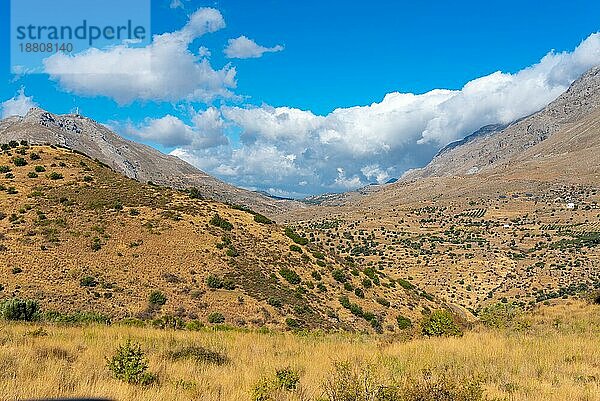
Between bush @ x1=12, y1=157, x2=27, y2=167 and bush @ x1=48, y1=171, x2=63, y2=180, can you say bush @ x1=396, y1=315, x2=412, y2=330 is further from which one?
bush @ x1=12, y1=157, x2=27, y2=167

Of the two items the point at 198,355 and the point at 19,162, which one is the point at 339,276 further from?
the point at 19,162

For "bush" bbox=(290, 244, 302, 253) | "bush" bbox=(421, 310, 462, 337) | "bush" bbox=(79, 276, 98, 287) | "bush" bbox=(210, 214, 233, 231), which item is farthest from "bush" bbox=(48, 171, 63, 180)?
"bush" bbox=(421, 310, 462, 337)

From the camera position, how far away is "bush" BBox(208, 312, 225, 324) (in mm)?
28797

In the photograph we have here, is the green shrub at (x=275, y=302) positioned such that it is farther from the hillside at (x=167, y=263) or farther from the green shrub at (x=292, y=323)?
the green shrub at (x=292, y=323)

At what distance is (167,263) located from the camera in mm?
35438

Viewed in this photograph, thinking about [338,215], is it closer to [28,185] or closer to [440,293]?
[440,293]

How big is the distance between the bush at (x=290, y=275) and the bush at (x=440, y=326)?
21.7 m

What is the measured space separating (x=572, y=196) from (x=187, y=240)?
6298 inches

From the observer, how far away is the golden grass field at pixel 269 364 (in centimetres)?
684

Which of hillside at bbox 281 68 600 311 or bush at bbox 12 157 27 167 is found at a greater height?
bush at bbox 12 157 27 167

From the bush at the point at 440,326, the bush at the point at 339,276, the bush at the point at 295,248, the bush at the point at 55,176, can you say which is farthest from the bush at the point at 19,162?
the bush at the point at 440,326

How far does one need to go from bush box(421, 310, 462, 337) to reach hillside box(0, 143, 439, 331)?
15.3m

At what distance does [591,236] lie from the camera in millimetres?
94750

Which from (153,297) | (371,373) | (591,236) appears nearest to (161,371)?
(371,373)
